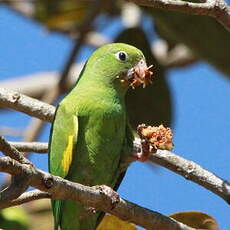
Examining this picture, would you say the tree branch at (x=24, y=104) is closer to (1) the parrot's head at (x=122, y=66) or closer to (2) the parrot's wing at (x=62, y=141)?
(2) the parrot's wing at (x=62, y=141)

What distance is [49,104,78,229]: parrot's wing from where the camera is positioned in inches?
119

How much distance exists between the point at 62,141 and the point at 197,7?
2.91 ft

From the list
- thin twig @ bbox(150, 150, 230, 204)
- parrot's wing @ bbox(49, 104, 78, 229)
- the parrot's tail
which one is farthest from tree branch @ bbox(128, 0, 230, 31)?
the parrot's tail

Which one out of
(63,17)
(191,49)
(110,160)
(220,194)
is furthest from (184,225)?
(63,17)

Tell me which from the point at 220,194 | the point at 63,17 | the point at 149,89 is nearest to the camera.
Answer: the point at 220,194

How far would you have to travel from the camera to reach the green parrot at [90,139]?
10.0ft

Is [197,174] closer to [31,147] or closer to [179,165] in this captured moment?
[179,165]

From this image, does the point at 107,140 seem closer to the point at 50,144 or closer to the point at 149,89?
the point at 50,144

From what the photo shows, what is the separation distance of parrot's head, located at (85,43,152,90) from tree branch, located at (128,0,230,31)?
0.67 metres

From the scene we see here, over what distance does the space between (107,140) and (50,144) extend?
243mm

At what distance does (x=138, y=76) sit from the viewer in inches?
126

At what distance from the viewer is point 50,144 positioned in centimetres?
308

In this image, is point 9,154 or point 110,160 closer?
point 9,154

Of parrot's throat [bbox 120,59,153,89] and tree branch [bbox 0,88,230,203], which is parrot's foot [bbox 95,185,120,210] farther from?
parrot's throat [bbox 120,59,153,89]
